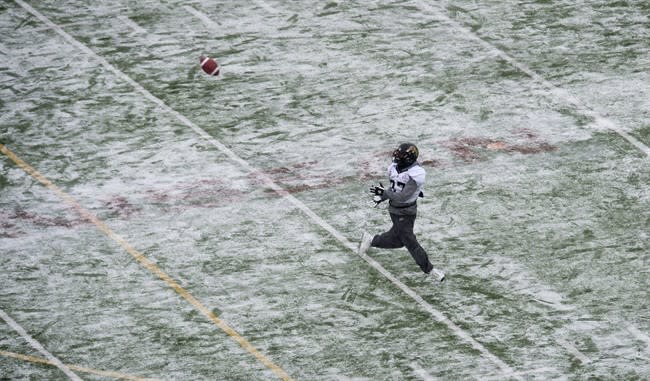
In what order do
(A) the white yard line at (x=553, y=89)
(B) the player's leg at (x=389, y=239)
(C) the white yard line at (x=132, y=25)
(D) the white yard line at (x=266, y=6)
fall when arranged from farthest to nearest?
(D) the white yard line at (x=266, y=6) → (C) the white yard line at (x=132, y=25) → (A) the white yard line at (x=553, y=89) → (B) the player's leg at (x=389, y=239)

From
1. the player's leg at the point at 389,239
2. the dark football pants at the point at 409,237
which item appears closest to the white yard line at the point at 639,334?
the dark football pants at the point at 409,237

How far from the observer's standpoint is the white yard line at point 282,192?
16.5 m

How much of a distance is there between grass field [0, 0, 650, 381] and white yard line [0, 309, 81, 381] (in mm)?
47

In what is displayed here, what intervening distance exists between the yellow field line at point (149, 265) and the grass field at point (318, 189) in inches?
1.4

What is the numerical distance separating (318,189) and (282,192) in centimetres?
53

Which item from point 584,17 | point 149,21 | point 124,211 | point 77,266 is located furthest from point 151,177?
point 584,17

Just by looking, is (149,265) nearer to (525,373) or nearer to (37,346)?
(37,346)

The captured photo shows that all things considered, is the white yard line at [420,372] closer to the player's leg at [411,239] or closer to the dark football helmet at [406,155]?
the player's leg at [411,239]

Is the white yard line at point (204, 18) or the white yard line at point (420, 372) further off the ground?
the white yard line at point (204, 18)

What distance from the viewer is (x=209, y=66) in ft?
73.1

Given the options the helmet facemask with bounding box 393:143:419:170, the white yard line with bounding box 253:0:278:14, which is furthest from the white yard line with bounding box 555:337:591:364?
the white yard line with bounding box 253:0:278:14

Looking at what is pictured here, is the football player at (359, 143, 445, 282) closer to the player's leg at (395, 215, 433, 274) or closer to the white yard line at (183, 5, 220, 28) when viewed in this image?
the player's leg at (395, 215, 433, 274)

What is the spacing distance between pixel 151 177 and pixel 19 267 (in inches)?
118

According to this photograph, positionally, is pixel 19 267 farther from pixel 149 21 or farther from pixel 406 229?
pixel 149 21
